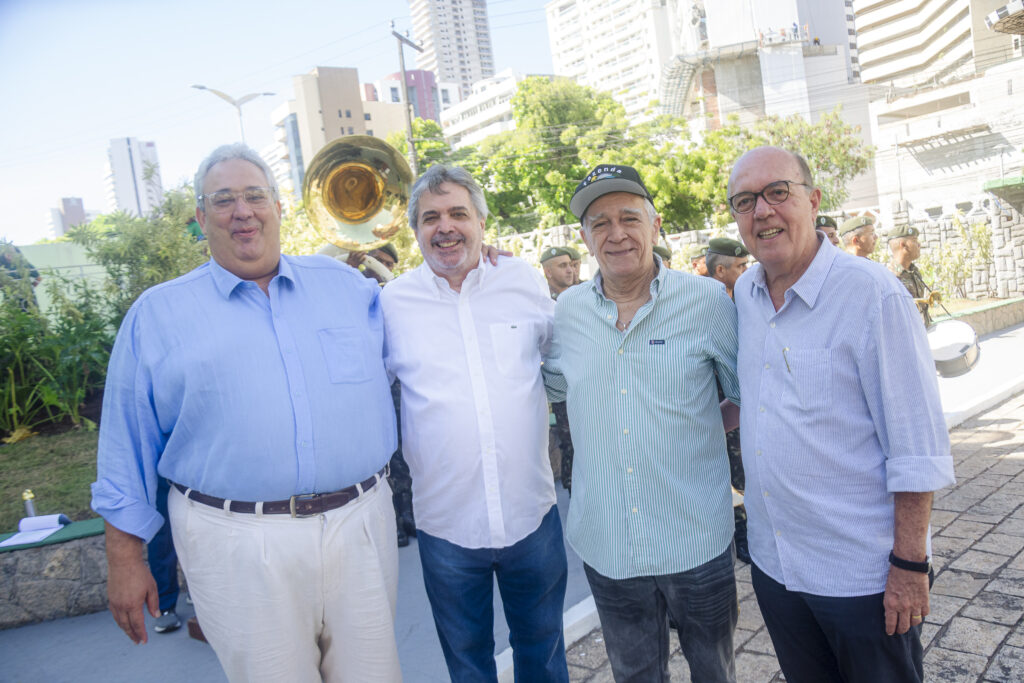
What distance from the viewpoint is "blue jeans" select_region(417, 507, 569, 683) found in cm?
241

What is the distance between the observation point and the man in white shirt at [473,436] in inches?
92.7

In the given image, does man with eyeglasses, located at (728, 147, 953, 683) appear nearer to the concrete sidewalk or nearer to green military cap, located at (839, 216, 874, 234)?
the concrete sidewalk

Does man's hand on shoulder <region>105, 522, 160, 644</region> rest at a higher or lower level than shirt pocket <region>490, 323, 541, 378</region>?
lower

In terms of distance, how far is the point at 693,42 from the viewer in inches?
2250

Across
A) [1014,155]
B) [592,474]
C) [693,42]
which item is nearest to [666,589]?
[592,474]

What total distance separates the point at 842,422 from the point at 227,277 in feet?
6.26

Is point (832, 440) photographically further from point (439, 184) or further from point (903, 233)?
point (903, 233)

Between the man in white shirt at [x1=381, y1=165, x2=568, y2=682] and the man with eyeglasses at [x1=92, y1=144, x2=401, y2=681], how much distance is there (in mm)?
218

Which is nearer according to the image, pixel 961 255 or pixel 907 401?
pixel 907 401

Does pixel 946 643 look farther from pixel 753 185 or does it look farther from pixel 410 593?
pixel 410 593

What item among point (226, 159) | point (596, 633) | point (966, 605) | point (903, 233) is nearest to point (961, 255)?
point (903, 233)

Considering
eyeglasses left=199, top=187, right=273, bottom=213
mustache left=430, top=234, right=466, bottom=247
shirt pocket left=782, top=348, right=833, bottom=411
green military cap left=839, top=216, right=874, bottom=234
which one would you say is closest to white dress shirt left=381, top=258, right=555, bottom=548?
mustache left=430, top=234, right=466, bottom=247

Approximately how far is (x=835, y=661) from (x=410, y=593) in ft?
8.52

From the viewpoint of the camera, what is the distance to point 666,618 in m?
2.21
